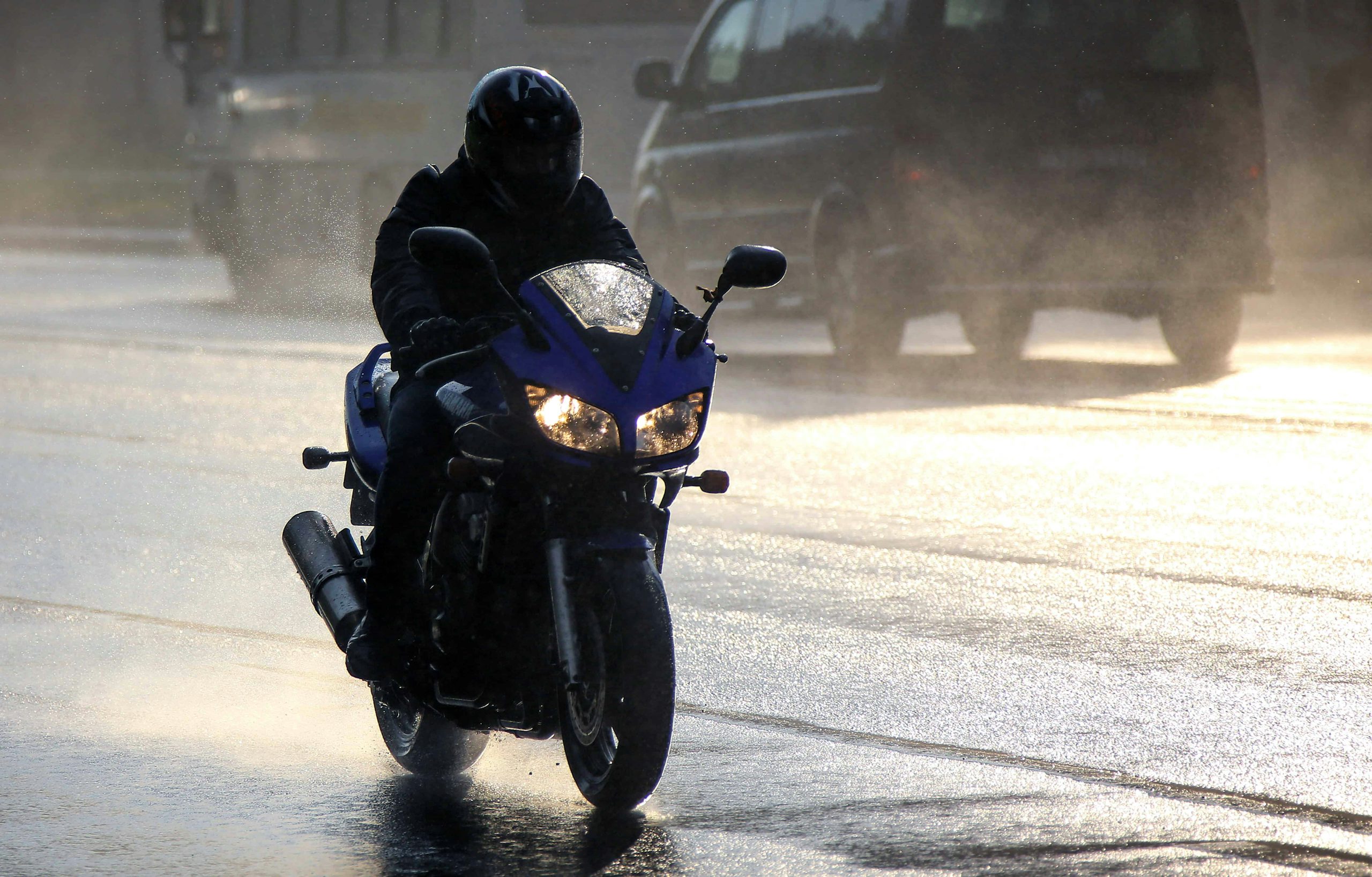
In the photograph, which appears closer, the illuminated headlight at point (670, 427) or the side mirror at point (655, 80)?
the illuminated headlight at point (670, 427)

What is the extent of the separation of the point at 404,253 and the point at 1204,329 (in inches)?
385

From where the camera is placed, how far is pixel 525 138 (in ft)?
14.7

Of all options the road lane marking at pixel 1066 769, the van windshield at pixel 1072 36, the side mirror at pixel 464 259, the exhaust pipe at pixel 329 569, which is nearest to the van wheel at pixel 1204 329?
the van windshield at pixel 1072 36

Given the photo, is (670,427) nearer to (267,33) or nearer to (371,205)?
(371,205)

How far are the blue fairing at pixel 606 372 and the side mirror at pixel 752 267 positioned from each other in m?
0.16

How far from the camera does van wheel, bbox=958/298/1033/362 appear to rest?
14.2 metres

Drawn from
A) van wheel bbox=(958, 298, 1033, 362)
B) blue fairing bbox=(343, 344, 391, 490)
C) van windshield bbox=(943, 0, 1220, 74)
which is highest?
blue fairing bbox=(343, 344, 391, 490)

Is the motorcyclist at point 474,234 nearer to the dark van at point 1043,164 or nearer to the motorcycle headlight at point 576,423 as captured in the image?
the motorcycle headlight at point 576,423

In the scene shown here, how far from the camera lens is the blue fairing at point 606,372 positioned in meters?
4.13

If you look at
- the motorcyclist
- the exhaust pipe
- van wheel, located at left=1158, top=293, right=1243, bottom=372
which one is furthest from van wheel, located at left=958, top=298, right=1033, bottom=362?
the motorcyclist

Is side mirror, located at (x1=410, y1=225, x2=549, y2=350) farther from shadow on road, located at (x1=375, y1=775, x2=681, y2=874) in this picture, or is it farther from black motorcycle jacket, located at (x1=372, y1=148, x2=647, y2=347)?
shadow on road, located at (x1=375, y1=775, x2=681, y2=874)

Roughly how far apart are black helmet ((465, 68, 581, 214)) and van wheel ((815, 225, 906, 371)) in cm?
848

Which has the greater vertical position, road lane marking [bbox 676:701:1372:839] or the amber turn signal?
the amber turn signal

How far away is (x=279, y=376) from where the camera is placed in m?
13.5
